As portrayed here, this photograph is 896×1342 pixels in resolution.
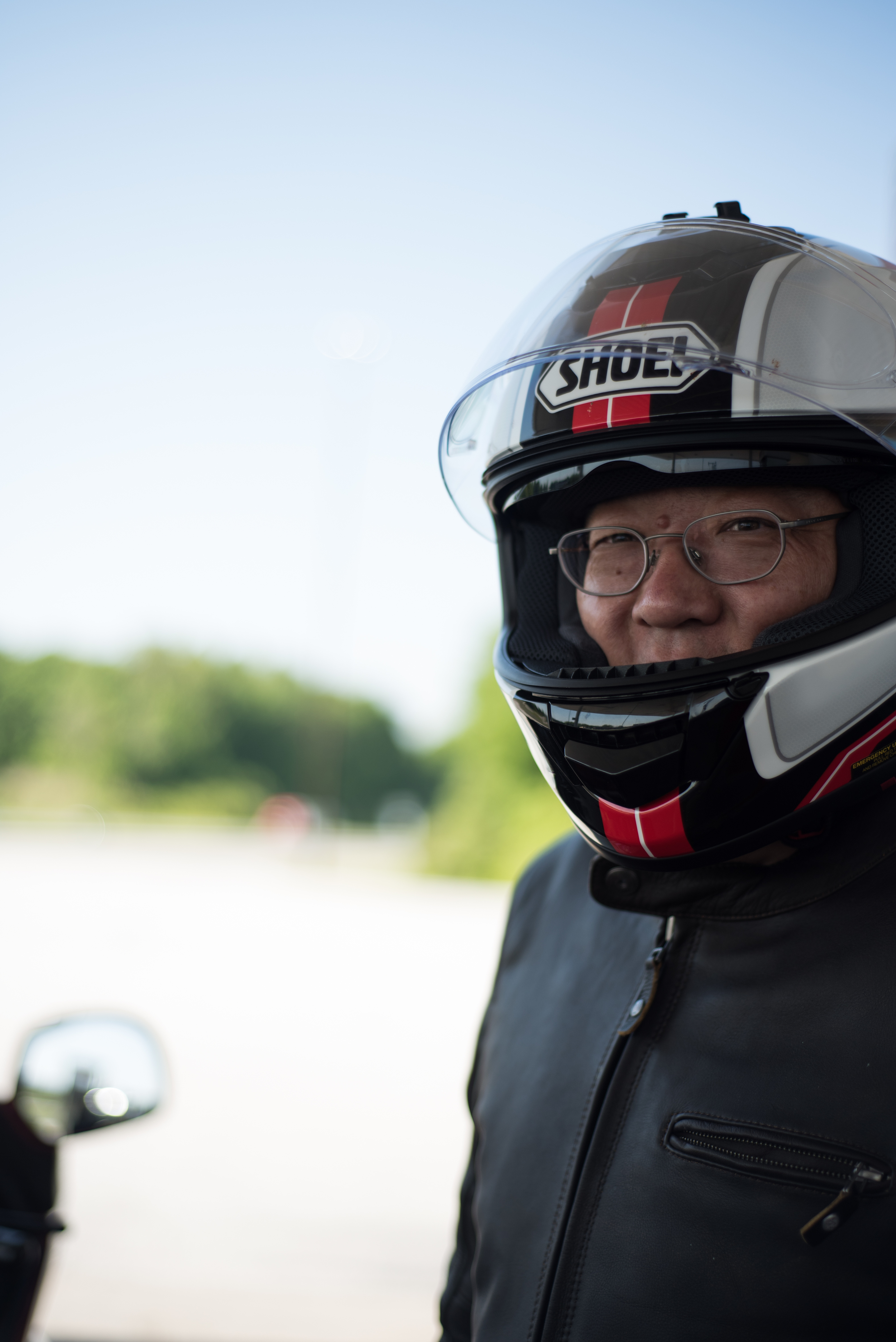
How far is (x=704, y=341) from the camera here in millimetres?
1403

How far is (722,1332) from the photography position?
1.10 m

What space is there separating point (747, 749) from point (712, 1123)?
40cm

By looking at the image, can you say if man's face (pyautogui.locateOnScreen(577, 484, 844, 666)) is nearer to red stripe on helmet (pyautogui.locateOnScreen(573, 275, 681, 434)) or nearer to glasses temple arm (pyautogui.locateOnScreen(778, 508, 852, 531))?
glasses temple arm (pyautogui.locateOnScreen(778, 508, 852, 531))

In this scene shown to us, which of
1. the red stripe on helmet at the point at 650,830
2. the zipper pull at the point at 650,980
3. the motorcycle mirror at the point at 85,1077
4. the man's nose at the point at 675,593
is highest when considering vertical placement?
the man's nose at the point at 675,593

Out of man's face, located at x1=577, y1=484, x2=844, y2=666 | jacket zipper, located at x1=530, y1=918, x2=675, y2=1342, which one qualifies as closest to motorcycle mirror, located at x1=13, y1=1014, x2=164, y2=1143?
jacket zipper, located at x1=530, y1=918, x2=675, y2=1342

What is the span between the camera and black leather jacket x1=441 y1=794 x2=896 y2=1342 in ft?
3.52

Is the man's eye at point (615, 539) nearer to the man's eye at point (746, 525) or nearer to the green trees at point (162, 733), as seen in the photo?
the man's eye at point (746, 525)

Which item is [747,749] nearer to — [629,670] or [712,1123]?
[629,670]

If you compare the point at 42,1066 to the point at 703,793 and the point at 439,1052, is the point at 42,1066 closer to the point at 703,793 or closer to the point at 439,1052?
the point at 703,793

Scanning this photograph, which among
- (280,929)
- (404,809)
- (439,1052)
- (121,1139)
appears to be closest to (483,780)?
(280,929)

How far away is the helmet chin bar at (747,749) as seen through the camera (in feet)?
4.17

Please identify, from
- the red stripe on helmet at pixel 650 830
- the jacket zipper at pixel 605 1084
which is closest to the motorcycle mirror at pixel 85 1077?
the jacket zipper at pixel 605 1084

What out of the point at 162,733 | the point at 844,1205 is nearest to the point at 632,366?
the point at 844,1205

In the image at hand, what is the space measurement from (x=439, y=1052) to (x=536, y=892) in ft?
19.0
